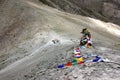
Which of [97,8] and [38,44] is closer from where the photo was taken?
[38,44]

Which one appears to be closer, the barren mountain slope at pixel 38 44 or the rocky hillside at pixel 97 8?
the barren mountain slope at pixel 38 44

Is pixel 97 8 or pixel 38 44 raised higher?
pixel 97 8

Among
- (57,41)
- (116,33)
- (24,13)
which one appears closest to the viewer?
(57,41)

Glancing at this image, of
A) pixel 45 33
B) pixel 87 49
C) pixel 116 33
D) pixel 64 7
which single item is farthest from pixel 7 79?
pixel 64 7

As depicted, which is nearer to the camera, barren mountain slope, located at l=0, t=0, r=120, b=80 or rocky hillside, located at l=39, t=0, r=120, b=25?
barren mountain slope, located at l=0, t=0, r=120, b=80

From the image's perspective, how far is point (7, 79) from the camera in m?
14.3

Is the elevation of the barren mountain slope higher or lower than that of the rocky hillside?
lower

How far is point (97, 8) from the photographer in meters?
43.9

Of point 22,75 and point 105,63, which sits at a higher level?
point 105,63

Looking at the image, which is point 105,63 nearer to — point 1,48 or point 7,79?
point 7,79

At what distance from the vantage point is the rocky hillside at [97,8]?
40.7m

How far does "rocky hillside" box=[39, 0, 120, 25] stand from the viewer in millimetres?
40656

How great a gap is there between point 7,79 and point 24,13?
45.4 ft

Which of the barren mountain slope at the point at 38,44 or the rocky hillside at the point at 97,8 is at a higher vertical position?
the rocky hillside at the point at 97,8
